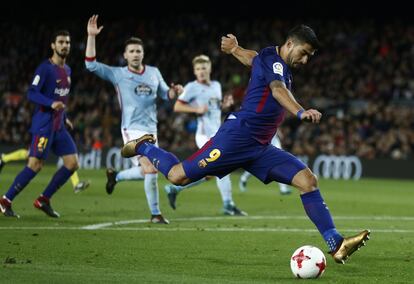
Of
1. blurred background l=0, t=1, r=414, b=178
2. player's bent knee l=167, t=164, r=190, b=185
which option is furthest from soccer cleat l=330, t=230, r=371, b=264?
blurred background l=0, t=1, r=414, b=178

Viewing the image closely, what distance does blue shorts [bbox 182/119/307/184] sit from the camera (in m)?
9.02

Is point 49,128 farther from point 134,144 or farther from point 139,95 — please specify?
point 134,144

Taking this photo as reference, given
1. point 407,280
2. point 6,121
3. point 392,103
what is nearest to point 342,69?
point 392,103

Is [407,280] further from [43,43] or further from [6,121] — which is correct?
[43,43]

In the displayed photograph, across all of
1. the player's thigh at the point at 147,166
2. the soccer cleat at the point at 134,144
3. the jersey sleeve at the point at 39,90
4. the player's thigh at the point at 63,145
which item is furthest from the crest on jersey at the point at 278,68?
the player's thigh at the point at 63,145

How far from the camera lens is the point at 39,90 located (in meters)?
13.4

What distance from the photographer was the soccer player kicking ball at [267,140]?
29.0 feet

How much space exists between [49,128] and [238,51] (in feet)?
15.4

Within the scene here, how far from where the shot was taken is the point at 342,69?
116 ft

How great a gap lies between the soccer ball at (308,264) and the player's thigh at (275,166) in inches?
42.8

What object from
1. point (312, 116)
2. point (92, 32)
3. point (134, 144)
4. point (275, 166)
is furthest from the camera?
point (92, 32)

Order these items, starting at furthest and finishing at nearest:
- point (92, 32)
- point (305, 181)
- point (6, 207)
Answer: point (6, 207) → point (92, 32) → point (305, 181)

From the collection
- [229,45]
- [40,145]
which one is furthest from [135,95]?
[229,45]

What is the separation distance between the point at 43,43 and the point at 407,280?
34.4 m
